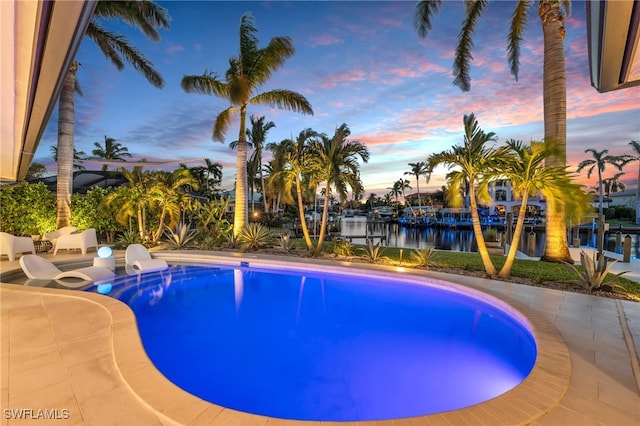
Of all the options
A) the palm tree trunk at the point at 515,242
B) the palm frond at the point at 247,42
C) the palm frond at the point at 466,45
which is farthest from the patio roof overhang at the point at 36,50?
the palm frond at the point at 466,45

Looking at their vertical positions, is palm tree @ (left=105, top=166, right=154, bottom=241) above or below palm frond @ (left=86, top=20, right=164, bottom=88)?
below

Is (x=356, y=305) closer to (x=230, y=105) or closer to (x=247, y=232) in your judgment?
(x=247, y=232)

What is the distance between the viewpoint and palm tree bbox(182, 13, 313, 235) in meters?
12.9

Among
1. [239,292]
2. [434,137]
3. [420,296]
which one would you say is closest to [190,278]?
[239,292]

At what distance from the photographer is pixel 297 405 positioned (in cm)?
351

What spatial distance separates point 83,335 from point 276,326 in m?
3.09

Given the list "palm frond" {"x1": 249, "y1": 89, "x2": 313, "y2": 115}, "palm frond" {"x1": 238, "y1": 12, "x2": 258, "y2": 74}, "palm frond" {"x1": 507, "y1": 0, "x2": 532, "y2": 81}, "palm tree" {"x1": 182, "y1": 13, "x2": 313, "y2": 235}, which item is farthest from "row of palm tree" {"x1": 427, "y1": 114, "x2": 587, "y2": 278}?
"palm frond" {"x1": 238, "y1": 12, "x2": 258, "y2": 74}

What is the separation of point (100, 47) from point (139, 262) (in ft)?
34.6

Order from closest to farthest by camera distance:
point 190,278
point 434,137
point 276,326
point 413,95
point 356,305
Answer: point 276,326
point 356,305
point 190,278
point 413,95
point 434,137

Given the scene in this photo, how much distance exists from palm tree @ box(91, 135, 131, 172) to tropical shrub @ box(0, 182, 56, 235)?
22891 mm

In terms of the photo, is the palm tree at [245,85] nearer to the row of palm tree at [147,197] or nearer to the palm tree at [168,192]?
the palm tree at [168,192]

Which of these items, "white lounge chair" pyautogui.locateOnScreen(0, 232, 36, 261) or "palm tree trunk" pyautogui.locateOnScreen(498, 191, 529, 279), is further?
"white lounge chair" pyautogui.locateOnScreen(0, 232, 36, 261)

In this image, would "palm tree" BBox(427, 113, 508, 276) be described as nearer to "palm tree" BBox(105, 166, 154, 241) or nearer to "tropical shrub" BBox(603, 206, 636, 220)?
"palm tree" BBox(105, 166, 154, 241)

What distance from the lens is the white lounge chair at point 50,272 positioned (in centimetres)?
696
